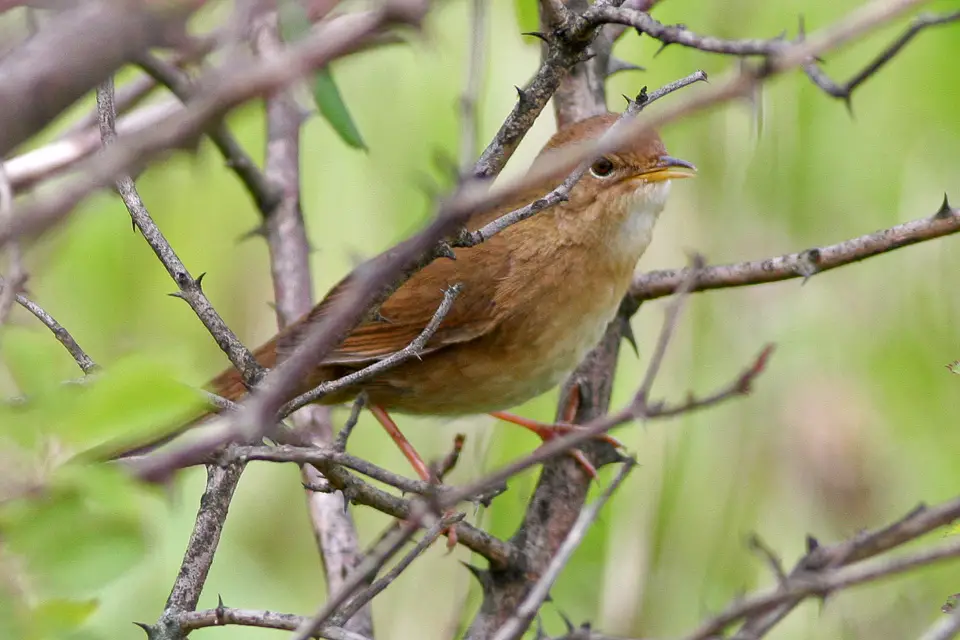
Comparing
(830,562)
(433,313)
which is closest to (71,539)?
(830,562)

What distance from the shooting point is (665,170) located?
155 inches

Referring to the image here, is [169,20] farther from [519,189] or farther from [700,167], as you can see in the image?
[700,167]

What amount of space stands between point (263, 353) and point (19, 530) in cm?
268

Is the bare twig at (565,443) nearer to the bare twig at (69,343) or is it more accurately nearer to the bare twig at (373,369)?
the bare twig at (373,369)

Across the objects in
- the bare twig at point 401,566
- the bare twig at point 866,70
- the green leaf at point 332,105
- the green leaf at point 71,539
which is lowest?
the green leaf at point 71,539

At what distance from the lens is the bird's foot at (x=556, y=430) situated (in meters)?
3.64

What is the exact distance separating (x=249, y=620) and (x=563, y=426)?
6.84 ft

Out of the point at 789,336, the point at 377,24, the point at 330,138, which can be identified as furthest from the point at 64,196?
the point at 330,138

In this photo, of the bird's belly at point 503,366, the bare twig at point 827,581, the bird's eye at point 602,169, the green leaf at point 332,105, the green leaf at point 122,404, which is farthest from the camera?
the bird's eye at point 602,169

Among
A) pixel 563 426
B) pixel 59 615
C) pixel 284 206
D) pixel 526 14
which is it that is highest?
pixel 284 206

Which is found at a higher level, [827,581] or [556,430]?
[556,430]

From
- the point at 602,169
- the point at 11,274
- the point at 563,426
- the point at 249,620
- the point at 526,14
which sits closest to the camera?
the point at 11,274

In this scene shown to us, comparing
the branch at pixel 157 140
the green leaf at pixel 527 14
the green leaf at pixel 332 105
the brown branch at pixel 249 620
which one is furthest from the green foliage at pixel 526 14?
the branch at pixel 157 140

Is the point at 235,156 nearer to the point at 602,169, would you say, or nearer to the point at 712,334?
the point at 602,169
